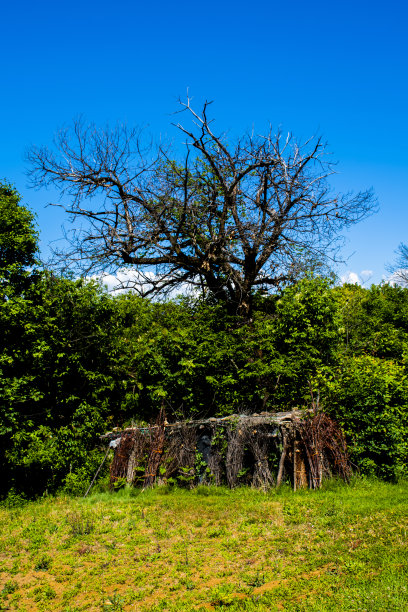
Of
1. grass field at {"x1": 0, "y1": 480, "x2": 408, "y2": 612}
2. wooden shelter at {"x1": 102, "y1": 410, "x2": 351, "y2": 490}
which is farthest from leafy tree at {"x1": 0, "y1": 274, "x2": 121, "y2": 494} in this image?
grass field at {"x1": 0, "y1": 480, "x2": 408, "y2": 612}

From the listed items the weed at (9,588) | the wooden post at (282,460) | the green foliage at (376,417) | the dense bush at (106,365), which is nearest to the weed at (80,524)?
the weed at (9,588)

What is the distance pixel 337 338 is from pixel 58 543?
28.3 feet

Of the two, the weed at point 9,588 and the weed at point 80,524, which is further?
the weed at point 80,524

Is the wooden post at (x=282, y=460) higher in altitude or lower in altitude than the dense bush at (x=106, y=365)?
lower

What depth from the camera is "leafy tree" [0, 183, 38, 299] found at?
1253cm

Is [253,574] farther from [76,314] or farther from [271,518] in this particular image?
[76,314]

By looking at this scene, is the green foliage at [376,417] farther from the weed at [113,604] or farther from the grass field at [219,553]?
the weed at [113,604]

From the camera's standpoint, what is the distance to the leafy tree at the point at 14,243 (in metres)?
12.5

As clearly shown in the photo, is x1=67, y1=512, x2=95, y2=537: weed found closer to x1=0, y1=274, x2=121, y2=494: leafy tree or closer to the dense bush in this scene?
the dense bush

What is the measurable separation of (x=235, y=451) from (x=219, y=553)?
3309 mm

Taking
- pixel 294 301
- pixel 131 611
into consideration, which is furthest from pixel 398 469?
pixel 131 611

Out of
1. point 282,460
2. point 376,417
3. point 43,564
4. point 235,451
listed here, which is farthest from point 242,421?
point 43,564

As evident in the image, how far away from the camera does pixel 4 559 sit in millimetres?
7684

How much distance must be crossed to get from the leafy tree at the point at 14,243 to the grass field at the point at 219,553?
6.24 m
